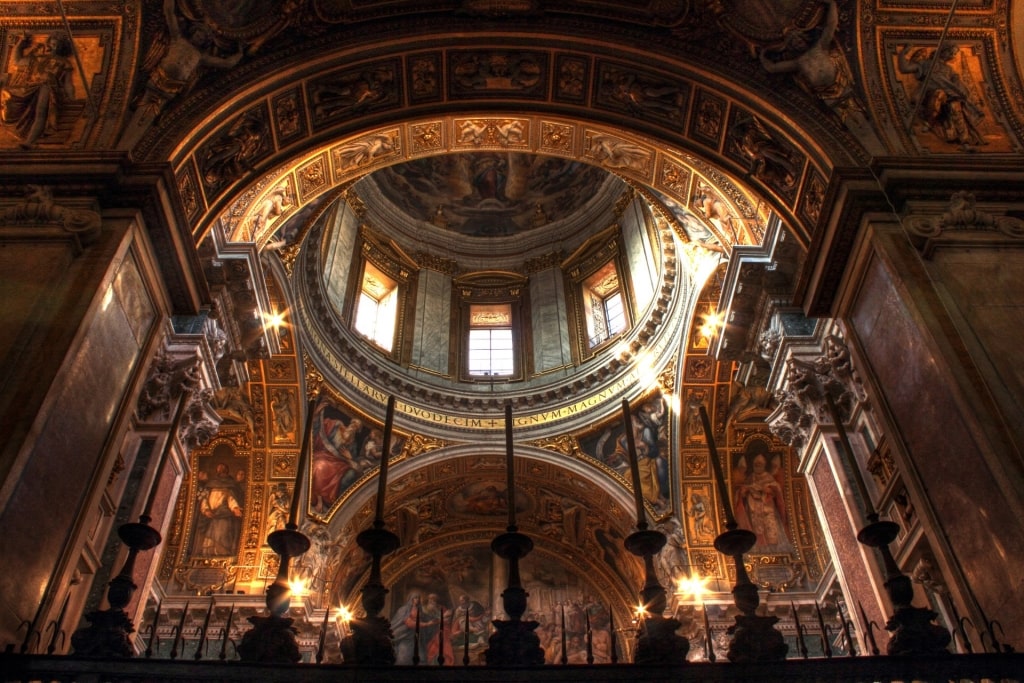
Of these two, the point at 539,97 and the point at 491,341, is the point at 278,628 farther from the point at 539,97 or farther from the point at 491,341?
the point at 491,341

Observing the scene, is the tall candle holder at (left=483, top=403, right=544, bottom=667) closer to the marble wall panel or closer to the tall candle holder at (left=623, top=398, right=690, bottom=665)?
the tall candle holder at (left=623, top=398, right=690, bottom=665)

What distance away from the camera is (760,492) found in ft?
50.9

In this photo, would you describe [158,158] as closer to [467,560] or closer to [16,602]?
[16,602]

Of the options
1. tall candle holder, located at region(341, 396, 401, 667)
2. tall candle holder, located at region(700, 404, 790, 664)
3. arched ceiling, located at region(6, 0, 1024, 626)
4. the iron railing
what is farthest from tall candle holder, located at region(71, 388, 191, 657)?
arched ceiling, located at region(6, 0, 1024, 626)

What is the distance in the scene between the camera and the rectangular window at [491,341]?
65.4 ft

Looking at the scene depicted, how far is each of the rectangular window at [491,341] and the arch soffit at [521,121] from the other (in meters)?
9.48

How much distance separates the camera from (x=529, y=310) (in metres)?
21.1

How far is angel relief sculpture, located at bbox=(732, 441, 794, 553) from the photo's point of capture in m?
15.2

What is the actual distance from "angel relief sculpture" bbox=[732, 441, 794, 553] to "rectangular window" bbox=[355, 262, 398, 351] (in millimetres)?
8167

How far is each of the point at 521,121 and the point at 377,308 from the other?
10.1 m

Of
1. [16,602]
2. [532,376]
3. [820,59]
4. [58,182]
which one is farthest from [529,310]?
[16,602]

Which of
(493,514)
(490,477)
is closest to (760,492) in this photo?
(490,477)

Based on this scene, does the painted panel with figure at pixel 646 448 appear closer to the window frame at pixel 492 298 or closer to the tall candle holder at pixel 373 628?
the window frame at pixel 492 298

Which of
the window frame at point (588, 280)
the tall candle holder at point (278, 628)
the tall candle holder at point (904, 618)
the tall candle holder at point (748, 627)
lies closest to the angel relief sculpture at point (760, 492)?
the window frame at point (588, 280)
